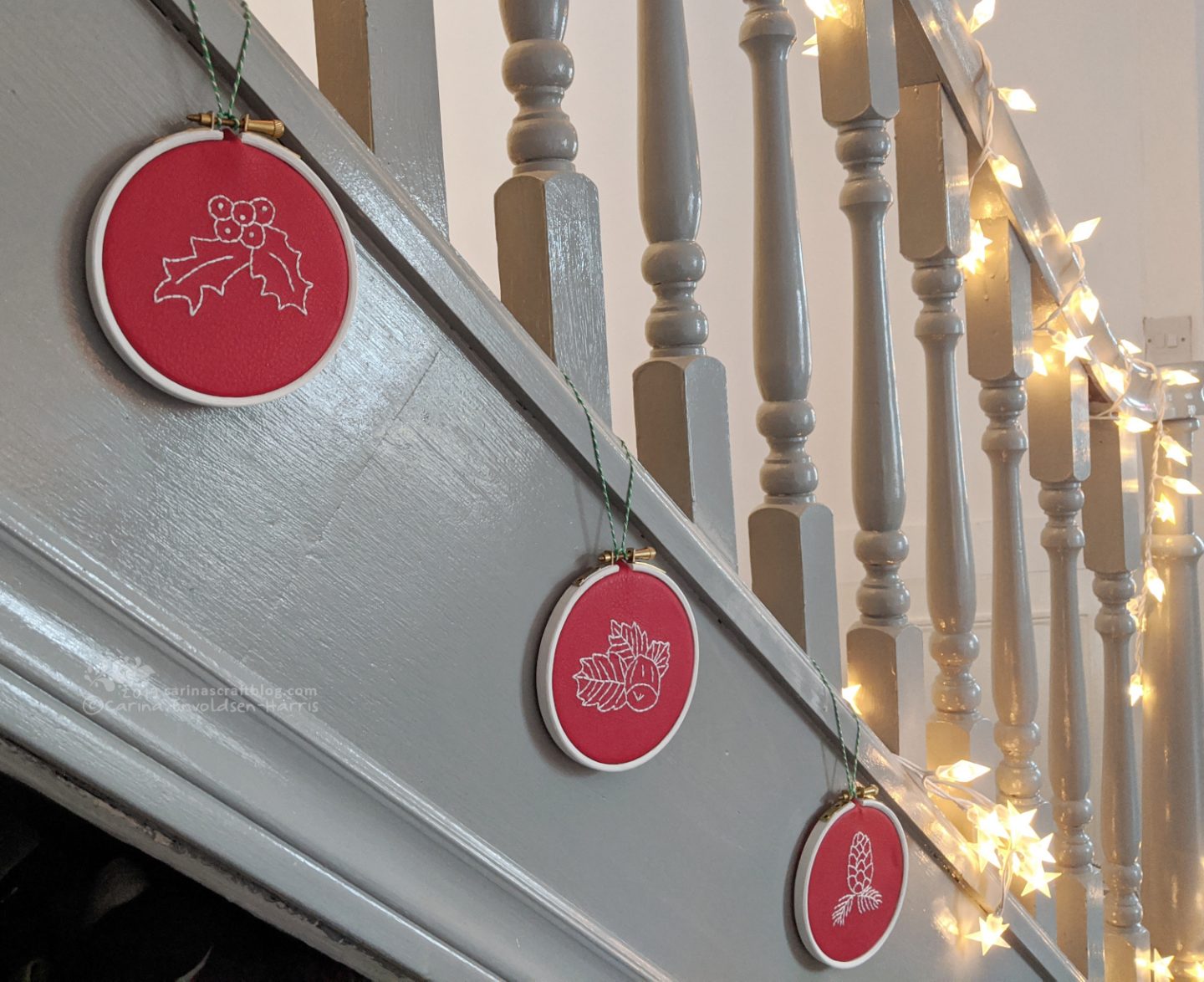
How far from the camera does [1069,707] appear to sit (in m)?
1.26

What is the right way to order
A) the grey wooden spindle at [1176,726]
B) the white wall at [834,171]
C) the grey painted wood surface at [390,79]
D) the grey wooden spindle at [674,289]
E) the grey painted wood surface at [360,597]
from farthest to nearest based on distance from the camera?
the white wall at [834,171] < the grey wooden spindle at [1176,726] < the grey wooden spindle at [674,289] < the grey painted wood surface at [390,79] < the grey painted wood surface at [360,597]

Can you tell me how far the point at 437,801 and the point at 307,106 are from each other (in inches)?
14.2

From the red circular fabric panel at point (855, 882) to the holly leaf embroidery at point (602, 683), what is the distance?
0.24 m

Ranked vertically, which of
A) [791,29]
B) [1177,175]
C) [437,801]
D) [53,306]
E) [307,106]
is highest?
[1177,175]

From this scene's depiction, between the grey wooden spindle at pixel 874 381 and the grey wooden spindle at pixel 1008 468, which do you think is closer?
the grey wooden spindle at pixel 874 381

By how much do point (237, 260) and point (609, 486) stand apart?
258mm

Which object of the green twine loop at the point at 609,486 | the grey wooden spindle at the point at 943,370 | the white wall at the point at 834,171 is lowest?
the green twine loop at the point at 609,486

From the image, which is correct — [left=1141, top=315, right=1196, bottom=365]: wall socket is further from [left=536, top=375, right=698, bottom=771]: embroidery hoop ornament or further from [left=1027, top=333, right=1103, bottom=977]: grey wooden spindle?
[left=536, top=375, right=698, bottom=771]: embroidery hoop ornament

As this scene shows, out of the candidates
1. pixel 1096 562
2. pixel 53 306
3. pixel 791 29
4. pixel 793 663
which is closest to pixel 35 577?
pixel 53 306

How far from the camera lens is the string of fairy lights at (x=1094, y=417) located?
976 mm

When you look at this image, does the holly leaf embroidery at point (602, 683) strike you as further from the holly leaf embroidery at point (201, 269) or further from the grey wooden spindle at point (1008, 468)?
the grey wooden spindle at point (1008, 468)

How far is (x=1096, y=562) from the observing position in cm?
143

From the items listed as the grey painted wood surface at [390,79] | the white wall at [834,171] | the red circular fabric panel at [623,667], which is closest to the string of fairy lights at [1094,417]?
the red circular fabric panel at [623,667]

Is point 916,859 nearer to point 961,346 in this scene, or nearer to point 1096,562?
point 1096,562
